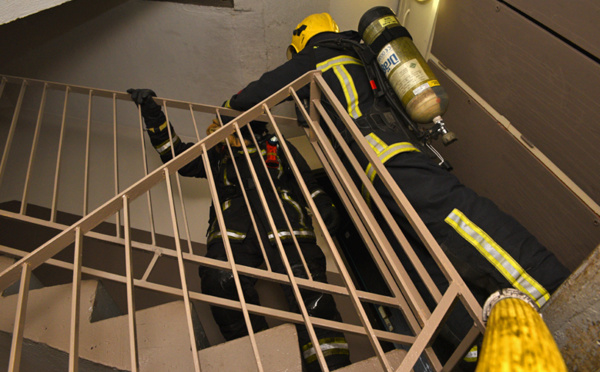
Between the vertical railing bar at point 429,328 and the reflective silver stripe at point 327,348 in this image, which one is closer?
the vertical railing bar at point 429,328

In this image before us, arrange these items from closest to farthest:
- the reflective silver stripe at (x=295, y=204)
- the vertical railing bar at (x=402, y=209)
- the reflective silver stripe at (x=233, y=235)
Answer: the vertical railing bar at (x=402, y=209), the reflective silver stripe at (x=233, y=235), the reflective silver stripe at (x=295, y=204)

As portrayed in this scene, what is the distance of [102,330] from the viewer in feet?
3.45

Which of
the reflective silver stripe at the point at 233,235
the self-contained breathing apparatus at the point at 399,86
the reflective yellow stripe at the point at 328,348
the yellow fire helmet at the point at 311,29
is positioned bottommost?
the reflective yellow stripe at the point at 328,348

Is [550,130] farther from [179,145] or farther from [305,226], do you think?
[179,145]

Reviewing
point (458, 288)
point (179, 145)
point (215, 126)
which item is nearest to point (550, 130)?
point (458, 288)

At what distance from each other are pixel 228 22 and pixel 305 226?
1.13 m

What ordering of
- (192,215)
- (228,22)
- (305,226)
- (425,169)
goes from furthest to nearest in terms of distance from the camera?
1. (192,215)
2. (228,22)
3. (305,226)
4. (425,169)

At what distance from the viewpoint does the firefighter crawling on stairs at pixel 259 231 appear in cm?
146

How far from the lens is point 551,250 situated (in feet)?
3.83

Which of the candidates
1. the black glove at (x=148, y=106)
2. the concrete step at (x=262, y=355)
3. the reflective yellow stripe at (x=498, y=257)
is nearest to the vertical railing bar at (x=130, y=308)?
the concrete step at (x=262, y=355)

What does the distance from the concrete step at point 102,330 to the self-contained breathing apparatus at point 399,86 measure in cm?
99

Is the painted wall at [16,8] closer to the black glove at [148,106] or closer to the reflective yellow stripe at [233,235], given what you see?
the black glove at [148,106]

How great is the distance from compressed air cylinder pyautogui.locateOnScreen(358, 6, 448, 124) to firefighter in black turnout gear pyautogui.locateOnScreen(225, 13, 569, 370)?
11 cm

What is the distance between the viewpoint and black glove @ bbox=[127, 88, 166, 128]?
5.21 ft
